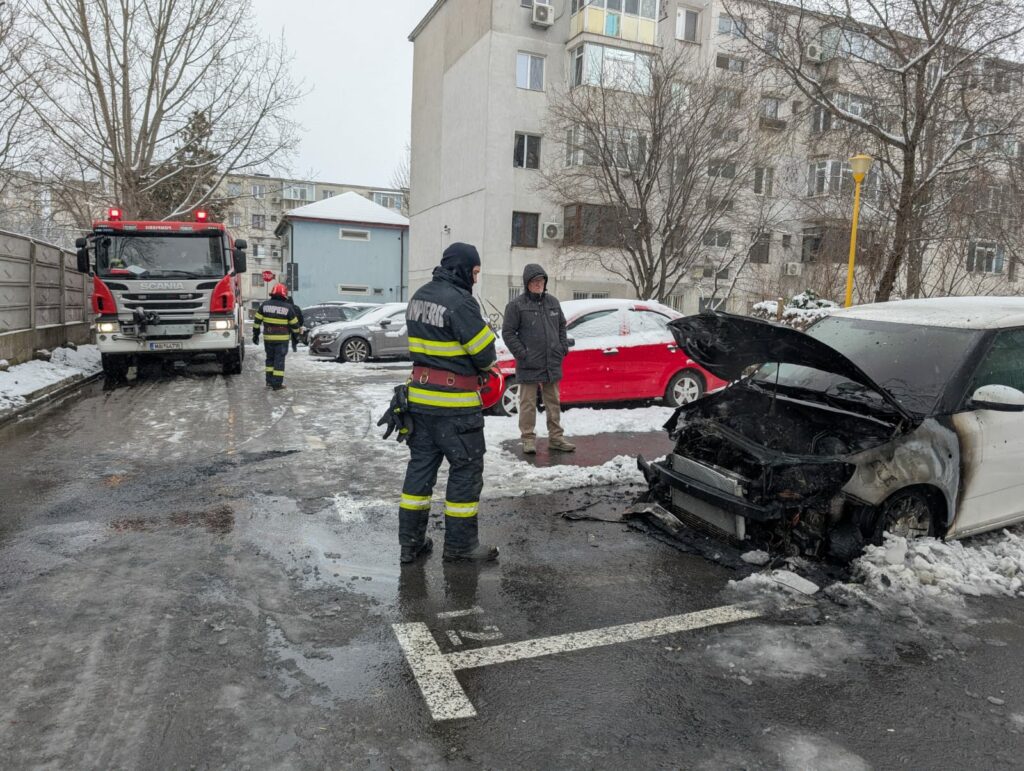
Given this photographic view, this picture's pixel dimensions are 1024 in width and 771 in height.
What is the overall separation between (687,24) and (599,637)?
31262 mm

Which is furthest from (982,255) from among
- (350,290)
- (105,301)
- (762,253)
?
(350,290)

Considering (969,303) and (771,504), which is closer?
(771,504)

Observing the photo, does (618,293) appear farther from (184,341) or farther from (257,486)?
(257,486)

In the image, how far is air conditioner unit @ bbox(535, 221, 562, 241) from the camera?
26.7m

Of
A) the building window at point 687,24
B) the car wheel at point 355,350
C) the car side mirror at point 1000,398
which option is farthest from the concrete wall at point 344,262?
the car side mirror at point 1000,398

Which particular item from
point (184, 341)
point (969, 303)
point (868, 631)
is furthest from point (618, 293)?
point (868, 631)

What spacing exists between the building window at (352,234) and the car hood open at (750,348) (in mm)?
38856

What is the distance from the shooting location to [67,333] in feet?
49.8

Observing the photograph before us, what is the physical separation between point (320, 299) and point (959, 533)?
3983cm

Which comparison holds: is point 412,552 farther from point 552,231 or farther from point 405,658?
point 552,231

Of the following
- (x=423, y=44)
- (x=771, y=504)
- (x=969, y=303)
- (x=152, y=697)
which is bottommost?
(x=152, y=697)

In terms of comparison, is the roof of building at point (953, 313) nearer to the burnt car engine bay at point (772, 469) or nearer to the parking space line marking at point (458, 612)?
the burnt car engine bay at point (772, 469)

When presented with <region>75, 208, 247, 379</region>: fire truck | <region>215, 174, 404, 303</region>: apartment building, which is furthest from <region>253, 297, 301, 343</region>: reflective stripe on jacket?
<region>215, 174, 404, 303</region>: apartment building

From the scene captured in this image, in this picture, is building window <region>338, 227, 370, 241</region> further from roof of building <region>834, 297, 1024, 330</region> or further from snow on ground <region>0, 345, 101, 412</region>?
roof of building <region>834, 297, 1024, 330</region>
